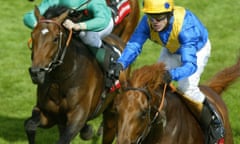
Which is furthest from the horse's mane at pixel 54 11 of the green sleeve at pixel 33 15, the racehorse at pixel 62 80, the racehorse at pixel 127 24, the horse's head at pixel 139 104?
the racehorse at pixel 127 24

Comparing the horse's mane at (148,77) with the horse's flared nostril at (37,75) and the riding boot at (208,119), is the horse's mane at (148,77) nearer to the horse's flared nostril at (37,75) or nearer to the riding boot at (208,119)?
the riding boot at (208,119)

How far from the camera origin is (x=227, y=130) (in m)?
5.90

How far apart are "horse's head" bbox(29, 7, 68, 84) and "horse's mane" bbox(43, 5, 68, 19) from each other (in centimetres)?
8

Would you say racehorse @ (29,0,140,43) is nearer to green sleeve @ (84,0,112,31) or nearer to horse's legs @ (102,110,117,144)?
horse's legs @ (102,110,117,144)

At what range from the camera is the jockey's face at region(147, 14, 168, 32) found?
5193 millimetres

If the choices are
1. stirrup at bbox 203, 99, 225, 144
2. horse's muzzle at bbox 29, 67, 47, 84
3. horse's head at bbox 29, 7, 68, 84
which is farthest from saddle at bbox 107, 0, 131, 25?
stirrup at bbox 203, 99, 225, 144

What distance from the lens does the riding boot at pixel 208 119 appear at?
545 cm

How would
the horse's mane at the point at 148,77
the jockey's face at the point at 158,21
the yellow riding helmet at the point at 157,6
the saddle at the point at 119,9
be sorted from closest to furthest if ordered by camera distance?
the horse's mane at the point at 148,77 < the yellow riding helmet at the point at 157,6 < the jockey's face at the point at 158,21 < the saddle at the point at 119,9

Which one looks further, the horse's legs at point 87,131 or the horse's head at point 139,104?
the horse's legs at point 87,131

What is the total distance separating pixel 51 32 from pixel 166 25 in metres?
1.35

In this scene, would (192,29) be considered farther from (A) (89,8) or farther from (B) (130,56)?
(A) (89,8)

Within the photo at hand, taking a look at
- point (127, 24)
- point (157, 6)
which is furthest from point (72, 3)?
point (127, 24)

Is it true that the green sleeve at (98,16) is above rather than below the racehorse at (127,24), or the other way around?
above

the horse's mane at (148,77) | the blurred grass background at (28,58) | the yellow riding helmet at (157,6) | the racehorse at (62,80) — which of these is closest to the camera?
the horse's mane at (148,77)
